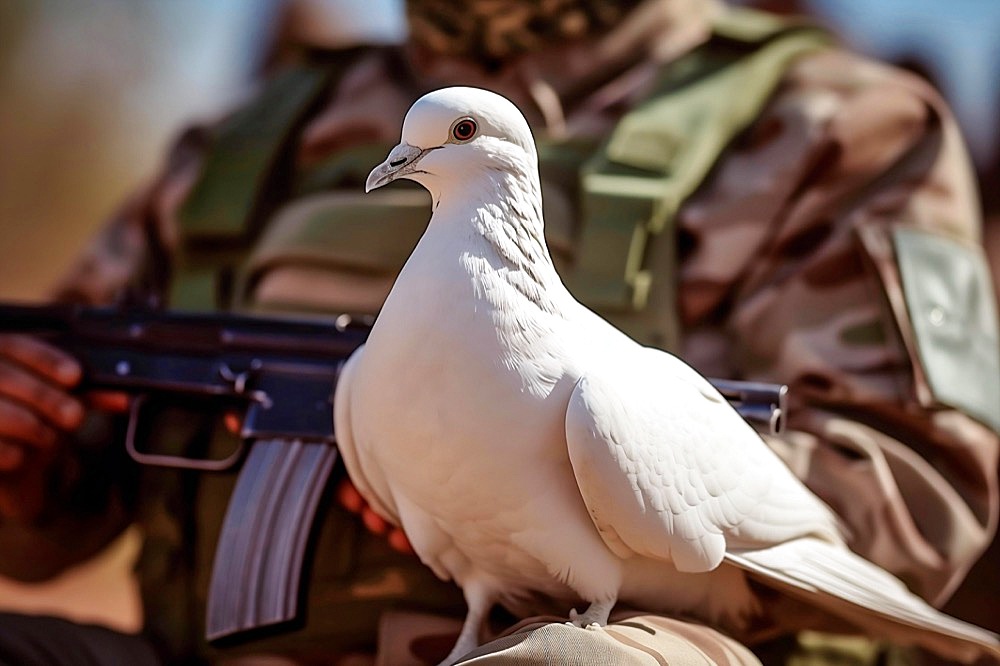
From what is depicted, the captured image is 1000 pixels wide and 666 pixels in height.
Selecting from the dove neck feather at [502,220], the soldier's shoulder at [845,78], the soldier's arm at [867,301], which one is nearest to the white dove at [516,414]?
the dove neck feather at [502,220]

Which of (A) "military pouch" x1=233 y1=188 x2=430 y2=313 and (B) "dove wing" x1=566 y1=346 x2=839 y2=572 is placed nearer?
(B) "dove wing" x1=566 y1=346 x2=839 y2=572

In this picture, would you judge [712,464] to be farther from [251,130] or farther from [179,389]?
[251,130]

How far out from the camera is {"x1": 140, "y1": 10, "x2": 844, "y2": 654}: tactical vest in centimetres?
119

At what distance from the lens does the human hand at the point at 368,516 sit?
110 centimetres

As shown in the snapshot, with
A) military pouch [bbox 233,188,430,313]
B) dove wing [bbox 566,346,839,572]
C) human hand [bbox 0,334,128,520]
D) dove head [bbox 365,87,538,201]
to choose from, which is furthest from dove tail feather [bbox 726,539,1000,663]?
human hand [bbox 0,334,128,520]

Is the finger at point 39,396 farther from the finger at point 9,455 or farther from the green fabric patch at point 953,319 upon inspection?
the green fabric patch at point 953,319

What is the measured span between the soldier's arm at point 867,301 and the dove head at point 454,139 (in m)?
0.47

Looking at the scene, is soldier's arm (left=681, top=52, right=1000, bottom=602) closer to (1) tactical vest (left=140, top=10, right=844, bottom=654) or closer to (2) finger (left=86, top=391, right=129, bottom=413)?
(1) tactical vest (left=140, top=10, right=844, bottom=654)

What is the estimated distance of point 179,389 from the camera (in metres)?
1.19

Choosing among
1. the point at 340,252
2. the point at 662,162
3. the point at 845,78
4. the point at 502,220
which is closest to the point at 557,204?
the point at 662,162

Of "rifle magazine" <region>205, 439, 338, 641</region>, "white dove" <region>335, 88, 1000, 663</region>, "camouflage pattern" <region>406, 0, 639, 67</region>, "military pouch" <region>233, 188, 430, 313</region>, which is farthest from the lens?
"camouflage pattern" <region>406, 0, 639, 67</region>

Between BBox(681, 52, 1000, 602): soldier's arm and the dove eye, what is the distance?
1.59 feet

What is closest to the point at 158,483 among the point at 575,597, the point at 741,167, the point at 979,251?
the point at 575,597

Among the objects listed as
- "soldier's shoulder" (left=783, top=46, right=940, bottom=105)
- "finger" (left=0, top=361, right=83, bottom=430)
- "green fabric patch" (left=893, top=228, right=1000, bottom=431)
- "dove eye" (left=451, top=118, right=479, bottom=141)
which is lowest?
"green fabric patch" (left=893, top=228, right=1000, bottom=431)
